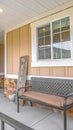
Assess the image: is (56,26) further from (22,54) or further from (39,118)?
(39,118)

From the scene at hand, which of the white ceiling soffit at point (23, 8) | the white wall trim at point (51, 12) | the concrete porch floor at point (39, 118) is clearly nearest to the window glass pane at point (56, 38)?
the white wall trim at point (51, 12)

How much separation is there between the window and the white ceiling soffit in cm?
43

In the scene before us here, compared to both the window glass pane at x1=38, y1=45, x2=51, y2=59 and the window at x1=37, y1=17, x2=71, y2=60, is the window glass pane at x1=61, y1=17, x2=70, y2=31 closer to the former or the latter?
the window at x1=37, y1=17, x2=71, y2=60

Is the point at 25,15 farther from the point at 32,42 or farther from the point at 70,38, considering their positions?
the point at 70,38

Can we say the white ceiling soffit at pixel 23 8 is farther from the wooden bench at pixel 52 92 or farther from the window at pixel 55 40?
the wooden bench at pixel 52 92

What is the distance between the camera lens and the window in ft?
10.9

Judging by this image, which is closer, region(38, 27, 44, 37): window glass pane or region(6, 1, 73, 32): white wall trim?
region(6, 1, 73, 32): white wall trim

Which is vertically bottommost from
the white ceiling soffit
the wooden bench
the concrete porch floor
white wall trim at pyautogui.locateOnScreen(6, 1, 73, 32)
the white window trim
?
the concrete porch floor

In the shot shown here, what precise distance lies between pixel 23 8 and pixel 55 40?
1179mm

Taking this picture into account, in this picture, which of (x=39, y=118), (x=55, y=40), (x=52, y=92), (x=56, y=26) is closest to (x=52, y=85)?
(x=52, y=92)

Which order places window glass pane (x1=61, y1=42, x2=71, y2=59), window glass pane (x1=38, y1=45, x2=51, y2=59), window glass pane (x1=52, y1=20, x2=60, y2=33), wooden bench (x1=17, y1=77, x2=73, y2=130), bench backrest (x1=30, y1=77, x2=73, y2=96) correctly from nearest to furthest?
1. wooden bench (x1=17, y1=77, x2=73, y2=130)
2. bench backrest (x1=30, y1=77, x2=73, y2=96)
3. window glass pane (x1=61, y1=42, x2=71, y2=59)
4. window glass pane (x1=52, y1=20, x2=60, y2=33)
5. window glass pane (x1=38, y1=45, x2=51, y2=59)

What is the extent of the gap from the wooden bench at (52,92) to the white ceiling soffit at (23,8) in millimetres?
1856

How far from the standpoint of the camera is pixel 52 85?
3344 millimetres

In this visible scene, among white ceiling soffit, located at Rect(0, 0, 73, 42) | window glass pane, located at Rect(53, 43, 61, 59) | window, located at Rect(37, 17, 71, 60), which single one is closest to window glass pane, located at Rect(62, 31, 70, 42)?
window, located at Rect(37, 17, 71, 60)
